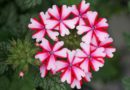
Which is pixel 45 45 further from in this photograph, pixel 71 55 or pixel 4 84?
pixel 4 84

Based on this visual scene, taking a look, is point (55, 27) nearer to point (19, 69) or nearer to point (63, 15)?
point (63, 15)

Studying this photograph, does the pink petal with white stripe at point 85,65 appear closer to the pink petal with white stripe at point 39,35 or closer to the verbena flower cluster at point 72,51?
the verbena flower cluster at point 72,51

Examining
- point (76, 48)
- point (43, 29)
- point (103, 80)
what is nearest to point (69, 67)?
point (76, 48)

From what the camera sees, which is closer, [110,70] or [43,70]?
[43,70]

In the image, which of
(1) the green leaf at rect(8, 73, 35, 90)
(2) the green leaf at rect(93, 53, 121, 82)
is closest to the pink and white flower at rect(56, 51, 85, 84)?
(1) the green leaf at rect(8, 73, 35, 90)

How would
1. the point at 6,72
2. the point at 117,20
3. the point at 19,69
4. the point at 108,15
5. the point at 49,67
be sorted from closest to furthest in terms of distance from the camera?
the point at 49,67 < the point at 19,69 < the point at 6,72 < the point at 108,15 < the point at 117,20

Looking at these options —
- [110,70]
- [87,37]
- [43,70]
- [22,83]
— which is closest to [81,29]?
[87,37]

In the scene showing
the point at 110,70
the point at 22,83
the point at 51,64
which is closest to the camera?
the point at 51,64
